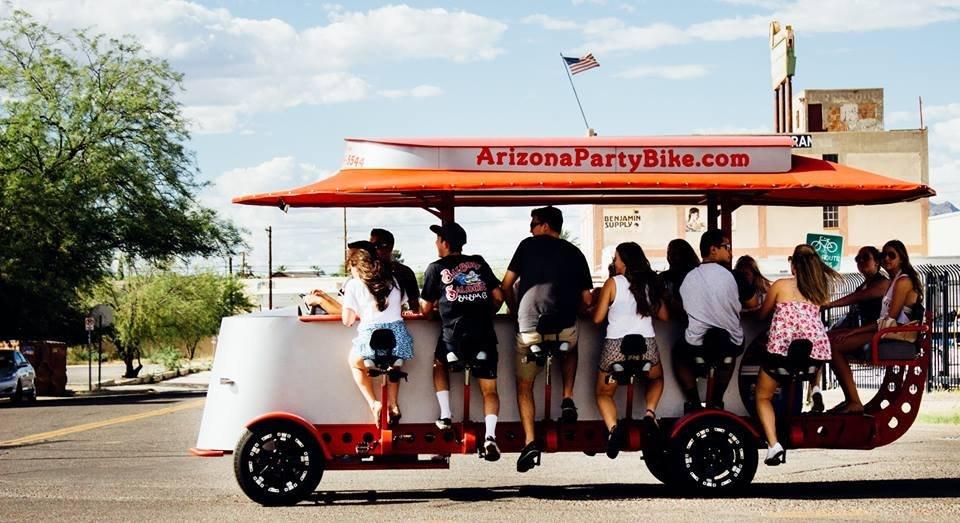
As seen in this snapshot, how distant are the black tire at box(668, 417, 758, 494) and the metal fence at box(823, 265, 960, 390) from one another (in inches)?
546

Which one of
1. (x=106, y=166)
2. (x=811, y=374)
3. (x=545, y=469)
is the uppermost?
(x=106, y=166)

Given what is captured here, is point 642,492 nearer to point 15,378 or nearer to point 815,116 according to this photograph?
point 15,378

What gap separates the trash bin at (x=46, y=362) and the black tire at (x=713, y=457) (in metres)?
33.8

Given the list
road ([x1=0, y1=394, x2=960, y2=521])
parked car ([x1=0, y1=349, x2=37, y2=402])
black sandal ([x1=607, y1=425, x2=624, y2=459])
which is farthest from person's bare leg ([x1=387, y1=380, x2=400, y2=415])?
parked car ([x1=0, y1=349, x2=37, y2=402])

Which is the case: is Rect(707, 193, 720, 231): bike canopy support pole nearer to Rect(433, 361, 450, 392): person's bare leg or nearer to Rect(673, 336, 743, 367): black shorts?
Rect(673, 336, 743, 367): black shorts

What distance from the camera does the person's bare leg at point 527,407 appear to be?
10.9 metres

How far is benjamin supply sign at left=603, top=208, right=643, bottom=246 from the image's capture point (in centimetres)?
8025

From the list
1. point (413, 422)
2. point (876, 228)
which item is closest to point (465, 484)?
point (413, 422)

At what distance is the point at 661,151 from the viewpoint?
11250mm

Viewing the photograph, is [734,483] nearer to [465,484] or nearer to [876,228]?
[465,484]

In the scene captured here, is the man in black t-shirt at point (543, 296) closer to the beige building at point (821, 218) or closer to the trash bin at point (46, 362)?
the trash bin at point (46, 362)

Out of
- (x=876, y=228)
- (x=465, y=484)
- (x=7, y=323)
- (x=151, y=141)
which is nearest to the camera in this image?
(x=465, y=484)

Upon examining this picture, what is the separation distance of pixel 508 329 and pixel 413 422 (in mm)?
1015

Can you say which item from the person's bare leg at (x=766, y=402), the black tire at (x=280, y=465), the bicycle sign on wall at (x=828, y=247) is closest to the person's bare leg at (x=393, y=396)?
the black tire at (x=280, y=465)
